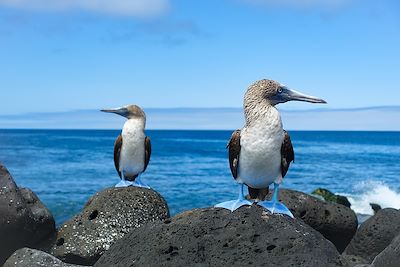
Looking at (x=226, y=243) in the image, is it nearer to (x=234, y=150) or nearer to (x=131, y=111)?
(x=234, y=150)

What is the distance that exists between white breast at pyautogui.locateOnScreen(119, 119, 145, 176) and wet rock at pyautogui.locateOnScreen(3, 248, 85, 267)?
3.02m

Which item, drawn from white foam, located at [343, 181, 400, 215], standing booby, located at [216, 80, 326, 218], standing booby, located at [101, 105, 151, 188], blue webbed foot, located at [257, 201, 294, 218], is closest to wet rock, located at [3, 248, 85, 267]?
standing booby, located at [216, 80, 326, 218]

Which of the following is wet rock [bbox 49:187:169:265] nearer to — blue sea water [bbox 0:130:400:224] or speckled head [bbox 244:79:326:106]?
speckled head [bbox 244:79:326:106]

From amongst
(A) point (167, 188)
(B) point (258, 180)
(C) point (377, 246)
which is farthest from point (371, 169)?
(B) point (258, 180)

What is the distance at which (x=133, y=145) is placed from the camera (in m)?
9.14

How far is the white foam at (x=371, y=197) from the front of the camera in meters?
23.9

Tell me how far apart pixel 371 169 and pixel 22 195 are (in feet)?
135

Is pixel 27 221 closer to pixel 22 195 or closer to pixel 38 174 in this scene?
pixel 22 195

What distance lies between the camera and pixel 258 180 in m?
5.25

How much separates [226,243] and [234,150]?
0.91 m

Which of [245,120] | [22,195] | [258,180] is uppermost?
[245,120]

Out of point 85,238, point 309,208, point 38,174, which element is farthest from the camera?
point 38,174

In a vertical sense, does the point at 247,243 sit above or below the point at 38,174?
above

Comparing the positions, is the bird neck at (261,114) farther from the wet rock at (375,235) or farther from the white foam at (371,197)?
the white foam at (371,197)
